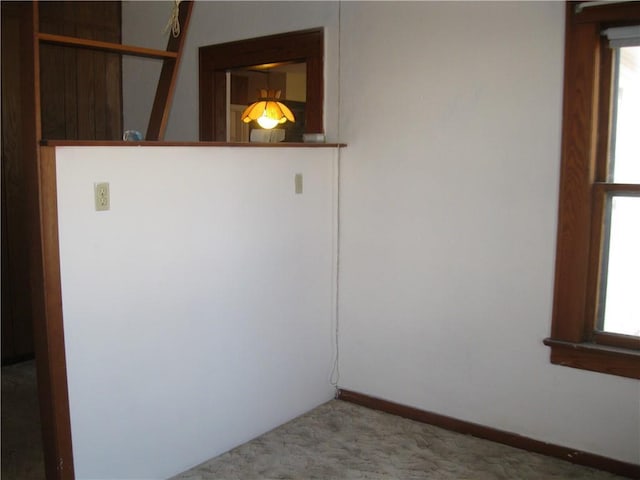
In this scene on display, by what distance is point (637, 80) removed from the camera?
2768 mm

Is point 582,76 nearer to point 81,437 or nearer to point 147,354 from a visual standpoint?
point 147,354

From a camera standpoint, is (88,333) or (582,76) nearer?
(88,333)

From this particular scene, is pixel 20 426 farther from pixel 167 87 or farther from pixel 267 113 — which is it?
pixel 267 113

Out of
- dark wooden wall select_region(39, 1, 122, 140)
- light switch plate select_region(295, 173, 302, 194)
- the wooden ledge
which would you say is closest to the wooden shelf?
the wooden ledge

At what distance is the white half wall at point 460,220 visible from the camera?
2.95 metres

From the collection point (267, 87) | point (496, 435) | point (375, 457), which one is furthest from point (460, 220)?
point (267, 87)

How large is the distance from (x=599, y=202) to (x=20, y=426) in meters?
2.99

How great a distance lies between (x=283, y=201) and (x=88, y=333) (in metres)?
1.21

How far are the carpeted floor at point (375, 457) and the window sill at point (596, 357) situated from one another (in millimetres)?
464

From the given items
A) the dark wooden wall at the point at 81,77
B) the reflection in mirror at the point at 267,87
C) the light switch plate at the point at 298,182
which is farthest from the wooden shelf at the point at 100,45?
the reflection in mirror at the point at 267,87

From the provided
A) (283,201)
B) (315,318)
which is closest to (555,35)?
(283,201)

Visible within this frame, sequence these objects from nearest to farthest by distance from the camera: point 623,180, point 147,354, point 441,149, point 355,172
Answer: point 147,354
point 623,180
point 441,149
point 355,172

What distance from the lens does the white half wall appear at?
9.66 ft

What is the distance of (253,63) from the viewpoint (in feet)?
13.0
